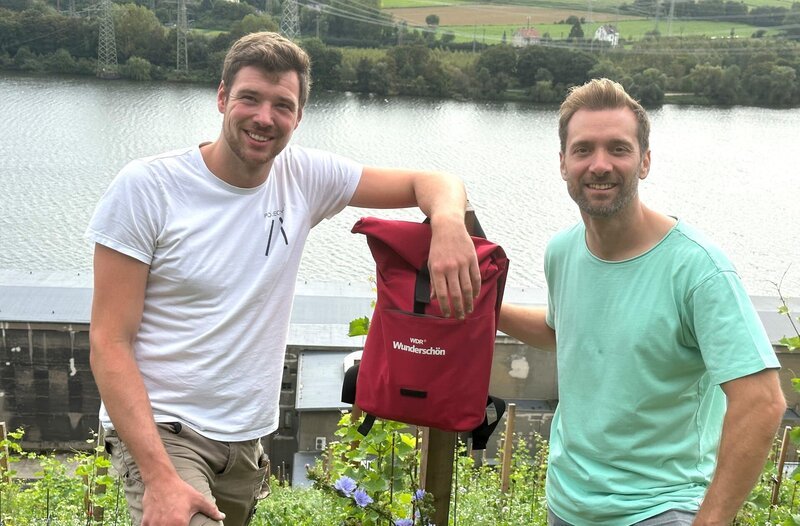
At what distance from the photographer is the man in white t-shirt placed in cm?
196

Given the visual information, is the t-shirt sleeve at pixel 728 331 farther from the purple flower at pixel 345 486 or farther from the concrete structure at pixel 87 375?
the concrete structure at pixel 87 375

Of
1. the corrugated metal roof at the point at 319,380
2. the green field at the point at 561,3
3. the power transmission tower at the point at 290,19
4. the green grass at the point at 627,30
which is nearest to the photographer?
the corrugated metal roof at the point at 319,380

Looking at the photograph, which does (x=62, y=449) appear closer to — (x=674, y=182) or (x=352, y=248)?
(x=352, y=248)

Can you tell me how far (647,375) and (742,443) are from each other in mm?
276

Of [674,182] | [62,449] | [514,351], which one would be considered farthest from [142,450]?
[674,182]

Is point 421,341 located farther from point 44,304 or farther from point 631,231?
point 44,304

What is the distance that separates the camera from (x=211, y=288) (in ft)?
6.76

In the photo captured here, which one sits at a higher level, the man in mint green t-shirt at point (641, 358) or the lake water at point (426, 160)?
the man in mint green t-shirt at point (641, 358)

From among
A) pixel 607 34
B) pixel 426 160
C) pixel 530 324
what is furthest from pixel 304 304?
pixel 607 34

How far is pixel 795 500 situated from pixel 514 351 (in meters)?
14.9

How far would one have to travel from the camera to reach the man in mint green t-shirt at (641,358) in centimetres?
189

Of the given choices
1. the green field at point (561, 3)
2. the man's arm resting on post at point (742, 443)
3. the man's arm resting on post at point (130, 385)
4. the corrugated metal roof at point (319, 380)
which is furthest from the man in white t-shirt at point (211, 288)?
the green field at point (561, 3)

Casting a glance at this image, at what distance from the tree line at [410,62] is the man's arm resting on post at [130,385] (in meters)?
→ 45.7

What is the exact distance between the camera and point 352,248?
92.9 ft
